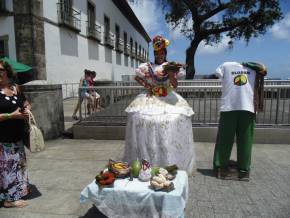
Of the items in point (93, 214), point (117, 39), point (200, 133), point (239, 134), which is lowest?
point (93, 214)

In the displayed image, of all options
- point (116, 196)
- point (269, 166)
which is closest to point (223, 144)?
point (269, 166)

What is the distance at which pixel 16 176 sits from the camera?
361 centimetres

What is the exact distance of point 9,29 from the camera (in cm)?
1190

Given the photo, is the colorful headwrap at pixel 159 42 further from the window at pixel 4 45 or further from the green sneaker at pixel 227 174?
the window at pixel 4 45

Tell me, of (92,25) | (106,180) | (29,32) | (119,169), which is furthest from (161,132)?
(92,25)

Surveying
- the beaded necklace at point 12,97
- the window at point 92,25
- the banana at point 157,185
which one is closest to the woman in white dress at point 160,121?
the banana at point 157,185

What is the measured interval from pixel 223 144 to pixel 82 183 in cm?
227

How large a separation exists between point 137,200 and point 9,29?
1138cm

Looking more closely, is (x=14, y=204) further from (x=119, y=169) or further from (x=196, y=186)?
(x=196, y=186)

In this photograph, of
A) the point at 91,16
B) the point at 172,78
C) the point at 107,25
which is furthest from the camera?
the point at 107,25

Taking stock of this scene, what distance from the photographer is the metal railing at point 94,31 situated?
18.9 meters

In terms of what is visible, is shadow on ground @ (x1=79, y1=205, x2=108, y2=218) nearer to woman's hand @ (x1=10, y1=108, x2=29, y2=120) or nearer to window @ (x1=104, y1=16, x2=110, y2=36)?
woman's hand @ (x1=10, y1=108, x2=29, y2=120)

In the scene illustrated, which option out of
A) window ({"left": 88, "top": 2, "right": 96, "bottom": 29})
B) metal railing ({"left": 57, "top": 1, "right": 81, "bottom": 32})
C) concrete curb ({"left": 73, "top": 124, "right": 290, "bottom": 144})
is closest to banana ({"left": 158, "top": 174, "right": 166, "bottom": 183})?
concrete curb ({"left": 73, "top": 124, "right": 290, "bottom": 144})

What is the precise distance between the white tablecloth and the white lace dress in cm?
60
